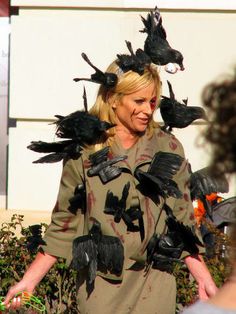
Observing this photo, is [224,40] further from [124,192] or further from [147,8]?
[124,192]

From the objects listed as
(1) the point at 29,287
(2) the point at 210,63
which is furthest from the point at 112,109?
(2) the point at 210,63

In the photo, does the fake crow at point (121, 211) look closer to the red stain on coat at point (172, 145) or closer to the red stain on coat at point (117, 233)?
the red stain on coat at point (117, 233)

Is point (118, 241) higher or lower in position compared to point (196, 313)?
lower

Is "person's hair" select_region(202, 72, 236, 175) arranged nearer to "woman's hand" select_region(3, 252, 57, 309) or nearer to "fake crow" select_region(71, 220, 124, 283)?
"fake crow" select_region(71, 220, 124, 283)

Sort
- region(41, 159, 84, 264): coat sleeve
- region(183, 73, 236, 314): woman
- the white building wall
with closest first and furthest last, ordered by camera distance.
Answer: region(183, 73, 236, 314): woman < region(41, 159, 84, 264): coat sleeve < the white building wall

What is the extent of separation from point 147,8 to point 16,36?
0.97 meters

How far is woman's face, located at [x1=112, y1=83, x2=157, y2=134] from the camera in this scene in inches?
152

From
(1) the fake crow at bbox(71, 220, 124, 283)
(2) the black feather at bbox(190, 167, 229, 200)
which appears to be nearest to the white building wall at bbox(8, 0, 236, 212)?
(2) the black feather at bbox(190, 167, 229, 200)

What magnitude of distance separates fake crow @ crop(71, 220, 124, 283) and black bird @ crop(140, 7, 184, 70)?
29.2 inches

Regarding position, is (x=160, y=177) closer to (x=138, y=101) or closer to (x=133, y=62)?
(x=138, y=101)

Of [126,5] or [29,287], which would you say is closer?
[29,287]

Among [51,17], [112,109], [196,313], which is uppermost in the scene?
[51,17]

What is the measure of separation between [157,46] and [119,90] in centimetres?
33

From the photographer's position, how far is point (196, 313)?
1.79m
